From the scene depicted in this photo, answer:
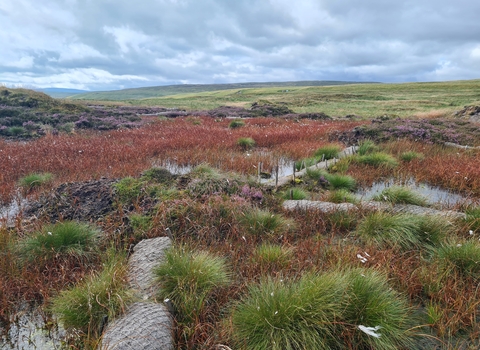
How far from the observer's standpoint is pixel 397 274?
3867 millimetres

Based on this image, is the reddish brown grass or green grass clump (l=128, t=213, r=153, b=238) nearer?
green grass clump (l=128, t=213, r=153, b=238)

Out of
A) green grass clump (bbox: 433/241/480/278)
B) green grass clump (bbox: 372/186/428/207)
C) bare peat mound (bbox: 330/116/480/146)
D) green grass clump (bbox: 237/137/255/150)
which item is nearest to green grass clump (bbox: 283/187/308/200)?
green grass clump (bbox: 372/186/428/207)

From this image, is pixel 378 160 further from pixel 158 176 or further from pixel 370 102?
pixel 370 102

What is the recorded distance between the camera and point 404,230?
15.7 feet

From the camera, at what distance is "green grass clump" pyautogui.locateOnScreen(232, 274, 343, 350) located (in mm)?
2665

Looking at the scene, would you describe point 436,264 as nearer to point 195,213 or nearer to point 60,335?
point 195,213

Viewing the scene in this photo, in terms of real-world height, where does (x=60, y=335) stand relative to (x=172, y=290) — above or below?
below

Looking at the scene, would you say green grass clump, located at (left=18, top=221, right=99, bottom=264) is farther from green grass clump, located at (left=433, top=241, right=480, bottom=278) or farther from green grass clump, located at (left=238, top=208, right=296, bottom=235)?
green grass clump, located at (left=433, top=241, right=480, bottom=278)

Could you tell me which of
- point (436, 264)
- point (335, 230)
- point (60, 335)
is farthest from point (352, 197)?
point (60, 335)

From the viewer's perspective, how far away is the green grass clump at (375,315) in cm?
280

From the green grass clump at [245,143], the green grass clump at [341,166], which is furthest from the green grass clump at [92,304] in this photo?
the green grass clump at [245,143]

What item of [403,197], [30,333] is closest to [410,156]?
[403,197]

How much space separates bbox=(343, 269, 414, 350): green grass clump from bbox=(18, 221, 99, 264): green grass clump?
342 cm

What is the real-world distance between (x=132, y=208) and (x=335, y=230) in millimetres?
3774
